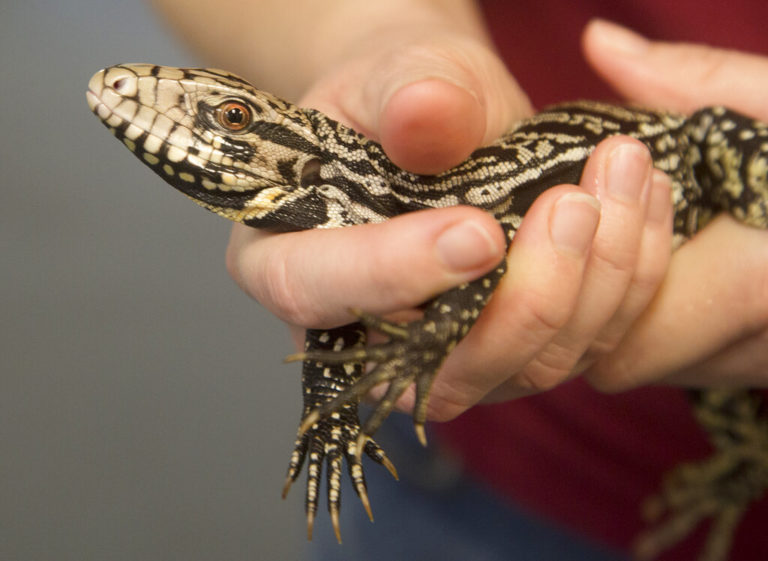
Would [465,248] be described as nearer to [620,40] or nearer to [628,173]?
[628,173]

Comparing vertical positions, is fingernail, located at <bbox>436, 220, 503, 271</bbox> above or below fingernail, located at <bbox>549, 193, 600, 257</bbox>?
below

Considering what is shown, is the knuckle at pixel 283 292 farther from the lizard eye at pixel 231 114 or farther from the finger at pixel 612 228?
the finger at pixel 612 228

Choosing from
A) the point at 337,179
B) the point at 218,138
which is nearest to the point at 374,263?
the point at 337,179

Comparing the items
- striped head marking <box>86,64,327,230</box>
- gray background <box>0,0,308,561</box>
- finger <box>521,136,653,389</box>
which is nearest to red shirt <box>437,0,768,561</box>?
finger <box>521,136,653,389</box>

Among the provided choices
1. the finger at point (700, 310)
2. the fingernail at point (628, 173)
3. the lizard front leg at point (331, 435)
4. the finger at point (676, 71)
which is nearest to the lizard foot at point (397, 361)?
the lizard front leg at point (331, 435)

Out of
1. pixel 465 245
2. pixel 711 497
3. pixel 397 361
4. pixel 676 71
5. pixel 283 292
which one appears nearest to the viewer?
pixel 465 245

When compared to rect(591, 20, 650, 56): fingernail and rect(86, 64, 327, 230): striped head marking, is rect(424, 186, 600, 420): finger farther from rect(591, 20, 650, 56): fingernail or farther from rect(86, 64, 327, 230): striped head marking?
rect(591, 20, 650, 56): fingernail
